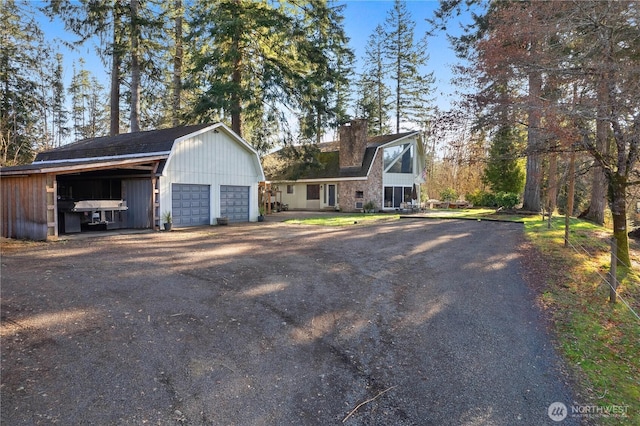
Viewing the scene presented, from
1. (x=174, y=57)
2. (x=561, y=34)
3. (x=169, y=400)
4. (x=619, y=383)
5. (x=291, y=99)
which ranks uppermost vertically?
(x=174, y=57)

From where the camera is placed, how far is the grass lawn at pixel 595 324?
11.9 ft

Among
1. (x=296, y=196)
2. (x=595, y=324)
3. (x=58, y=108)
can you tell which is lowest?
(x=595, y=324)

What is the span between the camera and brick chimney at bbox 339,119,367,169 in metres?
25.2

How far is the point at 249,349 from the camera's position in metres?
4.03

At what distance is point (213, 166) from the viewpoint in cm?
1588

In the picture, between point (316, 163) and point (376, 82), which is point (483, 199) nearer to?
point (316, 163)

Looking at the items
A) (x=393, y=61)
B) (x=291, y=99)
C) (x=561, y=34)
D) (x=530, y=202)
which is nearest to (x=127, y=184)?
(x=291, y=99)

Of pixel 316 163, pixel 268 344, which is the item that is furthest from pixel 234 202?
pixel 268 344

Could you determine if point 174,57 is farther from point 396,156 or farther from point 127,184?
point 396,156

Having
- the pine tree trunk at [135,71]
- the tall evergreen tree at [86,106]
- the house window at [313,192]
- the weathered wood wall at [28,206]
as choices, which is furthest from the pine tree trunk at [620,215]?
the tall evergreen tree at [86,106]

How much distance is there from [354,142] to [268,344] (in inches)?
878

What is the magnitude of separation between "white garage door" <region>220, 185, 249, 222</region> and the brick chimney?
32.0 ft

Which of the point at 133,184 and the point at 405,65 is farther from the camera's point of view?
the point at 405,65

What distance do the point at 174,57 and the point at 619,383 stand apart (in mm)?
24290
